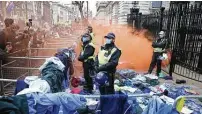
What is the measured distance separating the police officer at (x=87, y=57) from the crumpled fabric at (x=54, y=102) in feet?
15.2

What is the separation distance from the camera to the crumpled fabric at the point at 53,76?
14.3 ft

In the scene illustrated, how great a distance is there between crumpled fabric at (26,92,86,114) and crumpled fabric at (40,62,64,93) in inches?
33.3

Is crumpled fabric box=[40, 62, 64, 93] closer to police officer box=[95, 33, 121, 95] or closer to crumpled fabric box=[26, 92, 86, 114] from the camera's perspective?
crumpled fabric box=[26, 92, 86, 114]

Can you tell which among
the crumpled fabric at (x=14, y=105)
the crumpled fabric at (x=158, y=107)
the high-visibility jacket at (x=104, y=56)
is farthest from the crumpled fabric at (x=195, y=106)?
the crumpled fabric at (x=14, y=105)

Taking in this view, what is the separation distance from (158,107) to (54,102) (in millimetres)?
1398

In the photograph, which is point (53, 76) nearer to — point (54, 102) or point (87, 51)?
point (54, 102)

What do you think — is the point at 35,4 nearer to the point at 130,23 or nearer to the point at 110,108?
the point at 130,23

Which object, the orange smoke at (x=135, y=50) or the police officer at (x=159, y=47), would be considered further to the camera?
the orange smoke at (x=135, y=50)

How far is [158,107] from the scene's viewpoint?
11.3 feet

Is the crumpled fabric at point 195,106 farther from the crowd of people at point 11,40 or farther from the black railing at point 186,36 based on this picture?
the crowd of people at point 11,40

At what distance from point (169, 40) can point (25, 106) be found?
10.7 metres

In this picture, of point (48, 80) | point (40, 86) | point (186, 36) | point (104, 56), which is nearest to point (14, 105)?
point (40, 86)

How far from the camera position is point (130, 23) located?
81.4 ft

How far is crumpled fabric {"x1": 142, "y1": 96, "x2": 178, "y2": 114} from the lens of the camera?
339 cm
